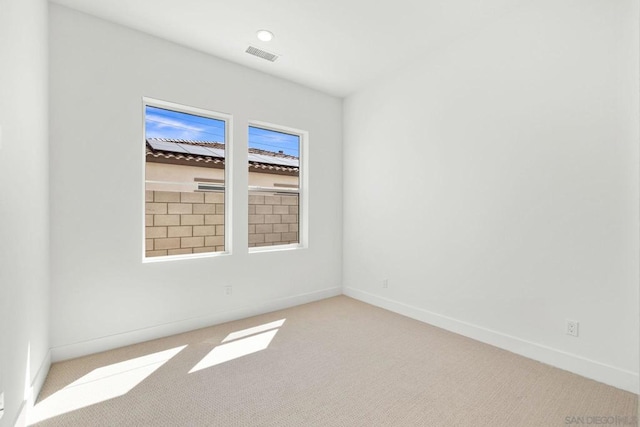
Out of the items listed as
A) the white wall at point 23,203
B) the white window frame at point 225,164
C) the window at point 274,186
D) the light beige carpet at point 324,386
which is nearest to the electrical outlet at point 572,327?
the light beige carpet at point 324,386

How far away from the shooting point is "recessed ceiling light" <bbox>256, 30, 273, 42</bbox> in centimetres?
273

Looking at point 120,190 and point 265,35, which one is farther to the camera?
point 265,35

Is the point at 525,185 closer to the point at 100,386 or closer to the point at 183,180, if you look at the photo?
the point at 183,180

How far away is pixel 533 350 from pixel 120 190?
374 centimetres

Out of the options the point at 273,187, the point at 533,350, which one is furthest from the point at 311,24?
the point at 533,350

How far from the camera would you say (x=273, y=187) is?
12.3 feet

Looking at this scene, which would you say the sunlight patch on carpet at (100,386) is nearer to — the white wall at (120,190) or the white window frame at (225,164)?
the white wall at (120,190)

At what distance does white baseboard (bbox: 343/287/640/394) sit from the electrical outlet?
159 mm

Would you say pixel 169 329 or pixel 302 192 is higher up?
pixel 302 192

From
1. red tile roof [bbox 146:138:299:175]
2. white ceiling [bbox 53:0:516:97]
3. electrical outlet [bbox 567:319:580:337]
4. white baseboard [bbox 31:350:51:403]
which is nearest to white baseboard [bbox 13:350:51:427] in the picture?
white baseboard [bbox 31:350:51:403]

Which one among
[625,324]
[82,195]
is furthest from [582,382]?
[82,195]

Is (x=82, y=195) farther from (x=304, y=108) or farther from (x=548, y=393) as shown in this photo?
(x=548, y=393)

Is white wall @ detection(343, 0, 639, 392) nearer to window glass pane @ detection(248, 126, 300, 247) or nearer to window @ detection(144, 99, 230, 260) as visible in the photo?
window glass pane @ detection(248, 126, 300, 247)

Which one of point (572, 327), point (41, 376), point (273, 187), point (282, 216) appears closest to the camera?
point (41, 376)
